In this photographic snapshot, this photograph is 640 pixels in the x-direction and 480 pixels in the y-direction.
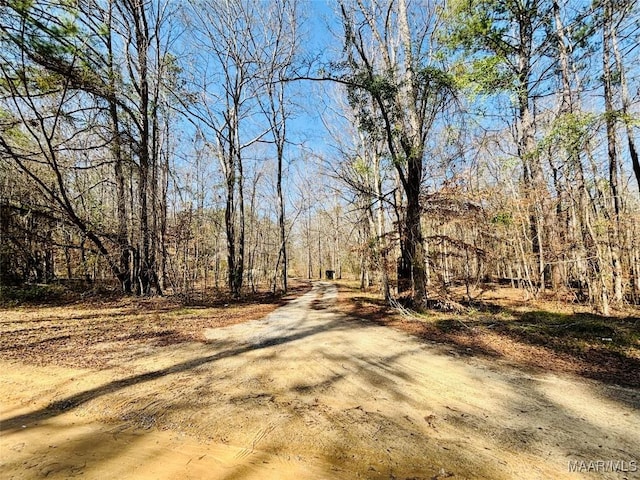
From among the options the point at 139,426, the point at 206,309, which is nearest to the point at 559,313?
the point at 139,426

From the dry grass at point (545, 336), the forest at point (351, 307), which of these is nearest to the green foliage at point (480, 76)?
the forest at point (351, 307)

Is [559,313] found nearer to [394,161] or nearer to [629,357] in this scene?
[629,357]

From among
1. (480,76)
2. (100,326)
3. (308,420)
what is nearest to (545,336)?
(308,420)

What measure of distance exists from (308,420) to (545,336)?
5.44 meters

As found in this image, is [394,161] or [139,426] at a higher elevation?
[394,161]

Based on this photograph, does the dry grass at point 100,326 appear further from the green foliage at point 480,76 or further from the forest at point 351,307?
the green foliage at point 480,76

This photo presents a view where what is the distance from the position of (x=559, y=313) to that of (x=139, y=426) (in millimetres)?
9490

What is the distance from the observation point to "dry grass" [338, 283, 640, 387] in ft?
14.5

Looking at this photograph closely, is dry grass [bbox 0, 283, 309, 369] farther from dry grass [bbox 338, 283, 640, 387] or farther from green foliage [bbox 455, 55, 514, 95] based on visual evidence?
green foliage [bbox 455, 55, 514, 95]

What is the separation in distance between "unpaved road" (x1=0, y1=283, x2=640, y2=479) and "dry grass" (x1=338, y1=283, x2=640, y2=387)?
0.67 meters

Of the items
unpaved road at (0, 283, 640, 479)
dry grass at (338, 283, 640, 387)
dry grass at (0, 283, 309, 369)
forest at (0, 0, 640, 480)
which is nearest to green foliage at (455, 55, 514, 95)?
forest at (0, 0, 640, 480)

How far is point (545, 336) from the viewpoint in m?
5.72

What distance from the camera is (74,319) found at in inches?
281

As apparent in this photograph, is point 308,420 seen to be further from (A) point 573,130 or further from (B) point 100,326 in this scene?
(A) point 573,130
